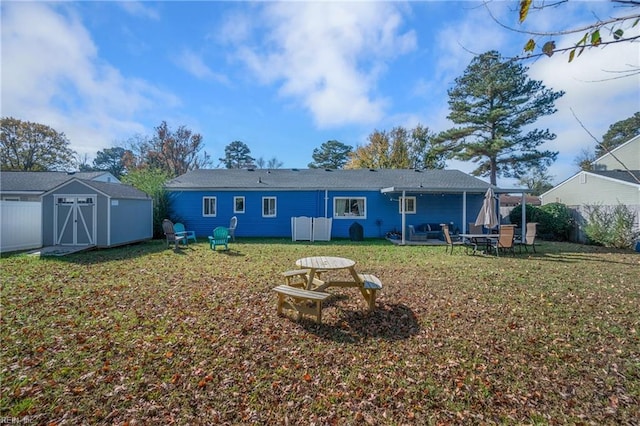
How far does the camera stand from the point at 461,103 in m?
23.6

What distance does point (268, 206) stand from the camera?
617 inches

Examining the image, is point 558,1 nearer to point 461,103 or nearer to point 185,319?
point 185,319

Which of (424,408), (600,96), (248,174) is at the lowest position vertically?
(424,408)

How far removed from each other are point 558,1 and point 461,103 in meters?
25.5

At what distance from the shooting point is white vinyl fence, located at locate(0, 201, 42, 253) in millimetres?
10078

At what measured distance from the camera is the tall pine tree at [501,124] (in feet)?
70.9

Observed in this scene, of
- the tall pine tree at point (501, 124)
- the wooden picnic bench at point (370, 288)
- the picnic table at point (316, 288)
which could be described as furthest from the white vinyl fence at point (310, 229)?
the tall pine tree at point (501, 124)

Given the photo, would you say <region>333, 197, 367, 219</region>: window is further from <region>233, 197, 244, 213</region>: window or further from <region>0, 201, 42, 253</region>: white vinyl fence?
<region>0, 201, 42, 253</region>: white vinyl fence

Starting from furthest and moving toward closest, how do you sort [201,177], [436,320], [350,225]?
[201,177], [350,225], [436,320]

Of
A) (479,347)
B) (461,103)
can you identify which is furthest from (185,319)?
(461,103)

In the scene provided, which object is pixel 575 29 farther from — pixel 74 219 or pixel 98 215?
pixel 74 219

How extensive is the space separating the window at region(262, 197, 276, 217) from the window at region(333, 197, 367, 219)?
333cm

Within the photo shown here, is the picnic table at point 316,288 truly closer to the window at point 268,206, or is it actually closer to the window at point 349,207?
the window at point 349,207

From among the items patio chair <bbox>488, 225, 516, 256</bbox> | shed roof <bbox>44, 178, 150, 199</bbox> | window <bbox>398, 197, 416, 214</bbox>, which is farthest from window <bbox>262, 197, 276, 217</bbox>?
patio chair <bbox>488, 225, 516, 256</bbox>
